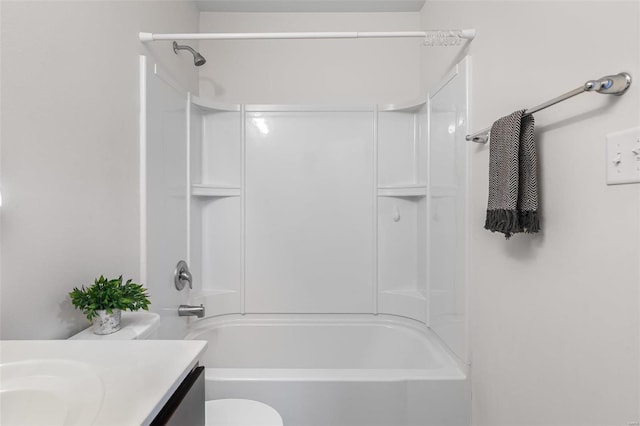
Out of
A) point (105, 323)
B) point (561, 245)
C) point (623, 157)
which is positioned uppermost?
point (623, 157)

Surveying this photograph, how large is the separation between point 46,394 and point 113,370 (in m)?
0.11

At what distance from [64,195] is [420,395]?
5.14 ft

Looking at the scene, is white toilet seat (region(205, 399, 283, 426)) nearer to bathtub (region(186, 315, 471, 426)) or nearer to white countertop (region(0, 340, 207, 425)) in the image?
bathtub (region(186, 315, 471, 426))

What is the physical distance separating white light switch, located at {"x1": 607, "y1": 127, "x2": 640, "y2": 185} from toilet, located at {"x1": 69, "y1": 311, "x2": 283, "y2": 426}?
4.12 ft

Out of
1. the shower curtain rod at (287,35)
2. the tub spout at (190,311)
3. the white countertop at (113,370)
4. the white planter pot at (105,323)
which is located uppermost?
the shower curtain rod at (287,35)

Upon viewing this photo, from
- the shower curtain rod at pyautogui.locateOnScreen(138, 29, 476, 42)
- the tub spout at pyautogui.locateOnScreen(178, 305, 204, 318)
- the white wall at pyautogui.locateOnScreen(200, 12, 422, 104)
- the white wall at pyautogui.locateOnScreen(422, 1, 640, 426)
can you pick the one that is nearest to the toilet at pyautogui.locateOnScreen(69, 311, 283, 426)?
the tub spout at pyautogui.locateOnScreen(178, 305, 204, 318)

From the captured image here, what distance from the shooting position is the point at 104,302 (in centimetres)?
101

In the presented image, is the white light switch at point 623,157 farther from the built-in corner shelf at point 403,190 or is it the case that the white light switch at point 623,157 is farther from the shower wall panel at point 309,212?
the shower wall panel at point 309,212

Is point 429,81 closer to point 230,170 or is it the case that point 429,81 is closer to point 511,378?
point 230,170

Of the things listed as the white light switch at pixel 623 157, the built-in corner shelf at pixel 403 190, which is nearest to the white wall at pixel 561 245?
the white light switch at pixel 623 157

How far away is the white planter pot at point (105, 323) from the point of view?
1.03 m

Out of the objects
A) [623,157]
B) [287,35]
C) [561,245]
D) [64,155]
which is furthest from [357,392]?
[287,35]

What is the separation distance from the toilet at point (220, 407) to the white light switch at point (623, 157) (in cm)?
126

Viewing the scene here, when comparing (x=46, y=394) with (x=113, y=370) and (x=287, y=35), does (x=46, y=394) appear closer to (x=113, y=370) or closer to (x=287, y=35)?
(x=113, y=370)
